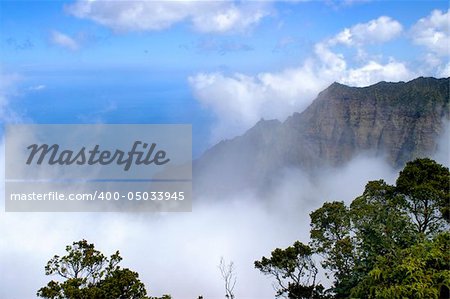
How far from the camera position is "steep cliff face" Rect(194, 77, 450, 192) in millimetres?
95125

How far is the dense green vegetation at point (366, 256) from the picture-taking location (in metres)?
12.0

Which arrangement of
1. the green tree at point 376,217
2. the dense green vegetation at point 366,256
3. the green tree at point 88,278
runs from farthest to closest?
the green tree at point 376,217 → the green tree at point 88,278 → the dense green vegetation at point 366,256

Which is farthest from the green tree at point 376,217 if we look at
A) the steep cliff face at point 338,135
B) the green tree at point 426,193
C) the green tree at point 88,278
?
the steep cliff face at point 338,135

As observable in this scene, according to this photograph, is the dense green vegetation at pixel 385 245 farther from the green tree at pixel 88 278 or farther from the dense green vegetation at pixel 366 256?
the green tree at pixel 88 278

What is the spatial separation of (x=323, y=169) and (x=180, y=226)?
38.5 meters

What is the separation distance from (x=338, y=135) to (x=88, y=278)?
10613 centimetres

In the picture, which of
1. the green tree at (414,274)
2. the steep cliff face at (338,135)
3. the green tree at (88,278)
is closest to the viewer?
the green tree at (414,274)

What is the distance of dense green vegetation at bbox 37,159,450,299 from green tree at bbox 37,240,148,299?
0.03 meters

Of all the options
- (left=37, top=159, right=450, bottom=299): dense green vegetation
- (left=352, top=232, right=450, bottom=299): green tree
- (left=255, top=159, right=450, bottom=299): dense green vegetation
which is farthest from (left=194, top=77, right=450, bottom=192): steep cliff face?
(left=352, top=232, right=450, bottom=299): green tree

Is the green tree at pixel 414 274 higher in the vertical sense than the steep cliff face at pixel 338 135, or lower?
lower

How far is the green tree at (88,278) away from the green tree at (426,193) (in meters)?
11.5

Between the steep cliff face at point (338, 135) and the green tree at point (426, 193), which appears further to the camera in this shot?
the steep cliff face at point (338, 135)

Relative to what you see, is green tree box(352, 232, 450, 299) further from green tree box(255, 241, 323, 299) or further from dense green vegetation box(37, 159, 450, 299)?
green tree box(255, 241, 323, 299)

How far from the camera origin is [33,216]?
205 ft
